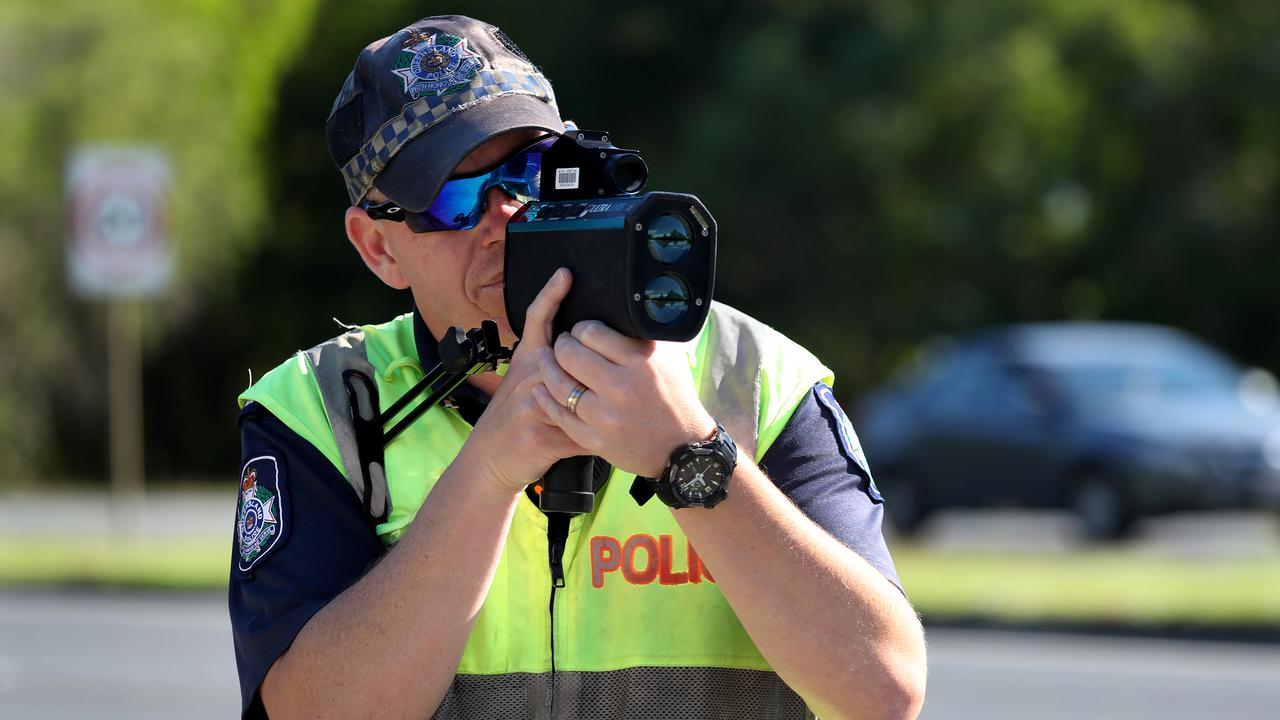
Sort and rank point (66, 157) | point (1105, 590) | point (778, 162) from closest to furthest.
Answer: point (1105, 590)
point (66, 157)
point (778, 162)

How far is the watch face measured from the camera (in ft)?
6.52

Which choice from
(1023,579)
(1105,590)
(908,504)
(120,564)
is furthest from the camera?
(908,504)

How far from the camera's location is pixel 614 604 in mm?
2316

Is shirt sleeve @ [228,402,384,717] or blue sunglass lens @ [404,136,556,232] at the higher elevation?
blue sunglass lens @ [404,136,556,232]

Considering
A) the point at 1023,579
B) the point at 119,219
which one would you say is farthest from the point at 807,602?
the point at 119,219

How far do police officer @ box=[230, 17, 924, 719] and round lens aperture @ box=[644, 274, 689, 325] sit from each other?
193 mm

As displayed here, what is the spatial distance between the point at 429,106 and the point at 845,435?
628 mm

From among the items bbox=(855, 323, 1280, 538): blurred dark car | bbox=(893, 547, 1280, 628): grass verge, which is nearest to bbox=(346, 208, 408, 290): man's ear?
bbox=(893, 547, 1280, 628): grass verge

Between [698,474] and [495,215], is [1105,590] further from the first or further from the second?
[698,474]

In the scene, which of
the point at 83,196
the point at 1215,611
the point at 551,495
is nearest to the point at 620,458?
the point at 551,495

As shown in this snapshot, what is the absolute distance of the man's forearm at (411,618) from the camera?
2113mm

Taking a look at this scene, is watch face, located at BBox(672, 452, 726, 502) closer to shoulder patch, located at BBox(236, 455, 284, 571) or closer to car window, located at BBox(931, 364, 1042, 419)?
shoulder patch, located at BBox(236, 455, 284, 571)

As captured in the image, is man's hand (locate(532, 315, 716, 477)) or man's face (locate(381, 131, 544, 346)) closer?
man's hand (locate(532, 315, 716, 477))

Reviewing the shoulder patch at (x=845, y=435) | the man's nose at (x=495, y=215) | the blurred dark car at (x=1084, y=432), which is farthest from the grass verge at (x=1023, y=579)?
the man's nose at (x=495, y=215)
